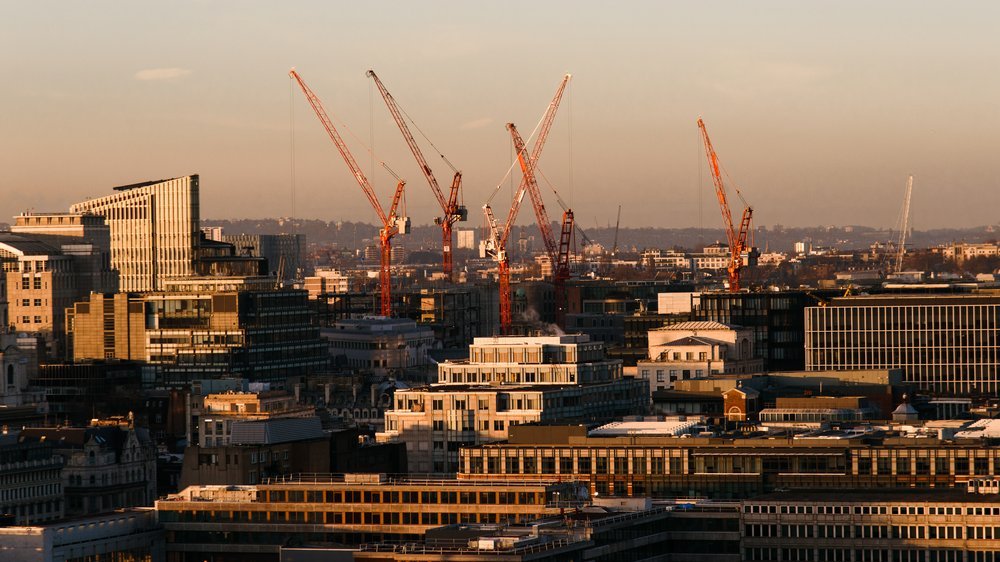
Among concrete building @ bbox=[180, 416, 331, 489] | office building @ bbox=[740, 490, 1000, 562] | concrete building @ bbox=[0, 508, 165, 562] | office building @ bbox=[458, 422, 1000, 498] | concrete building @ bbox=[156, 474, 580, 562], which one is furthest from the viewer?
concrete building @ bbox=[180, 416, 331, 489]

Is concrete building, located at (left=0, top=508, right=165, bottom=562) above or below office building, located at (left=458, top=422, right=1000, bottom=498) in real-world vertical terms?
below

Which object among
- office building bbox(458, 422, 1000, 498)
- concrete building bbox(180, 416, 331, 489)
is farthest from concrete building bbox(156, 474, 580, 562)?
concrete building bbox(180, 416, 331, 489)

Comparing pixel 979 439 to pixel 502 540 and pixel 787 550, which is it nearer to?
pixel 787 550

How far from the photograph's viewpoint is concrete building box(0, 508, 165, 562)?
15712 cm

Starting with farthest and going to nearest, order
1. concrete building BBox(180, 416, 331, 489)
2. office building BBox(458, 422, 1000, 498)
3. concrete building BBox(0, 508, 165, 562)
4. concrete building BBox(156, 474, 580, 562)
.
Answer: concrete building BBox(180, 416, 331, 489), office building BBox(458, 422, 1000, 498), concrete building BBox(156, 474, 580, 562), concrete building BBox(0, 508, 165, 562)

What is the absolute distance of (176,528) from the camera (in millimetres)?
168625

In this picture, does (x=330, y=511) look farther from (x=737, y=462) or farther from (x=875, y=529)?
(x=875, y=529)

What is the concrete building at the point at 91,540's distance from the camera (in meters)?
157

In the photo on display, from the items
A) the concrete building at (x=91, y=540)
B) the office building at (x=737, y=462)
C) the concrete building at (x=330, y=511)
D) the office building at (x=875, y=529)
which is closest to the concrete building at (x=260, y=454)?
the office building at (x=737, y=462)

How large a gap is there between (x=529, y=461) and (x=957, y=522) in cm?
3416

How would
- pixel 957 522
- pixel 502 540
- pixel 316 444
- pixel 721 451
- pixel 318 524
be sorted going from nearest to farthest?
pixel 502 540 → pixel 957 522 → pixel 318 524 → pixel 721 451 → pixel 316 444

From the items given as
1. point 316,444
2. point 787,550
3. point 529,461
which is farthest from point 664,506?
point 316,444

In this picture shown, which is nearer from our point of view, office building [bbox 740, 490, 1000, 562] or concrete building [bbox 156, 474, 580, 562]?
office building [bbox 740, 490, 1000, 562]

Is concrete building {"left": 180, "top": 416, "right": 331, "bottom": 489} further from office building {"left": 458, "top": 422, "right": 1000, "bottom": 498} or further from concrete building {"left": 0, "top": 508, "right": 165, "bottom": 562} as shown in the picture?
concrete building {"left": 0, "top": 508, "right": 165, "bottom": 562}
